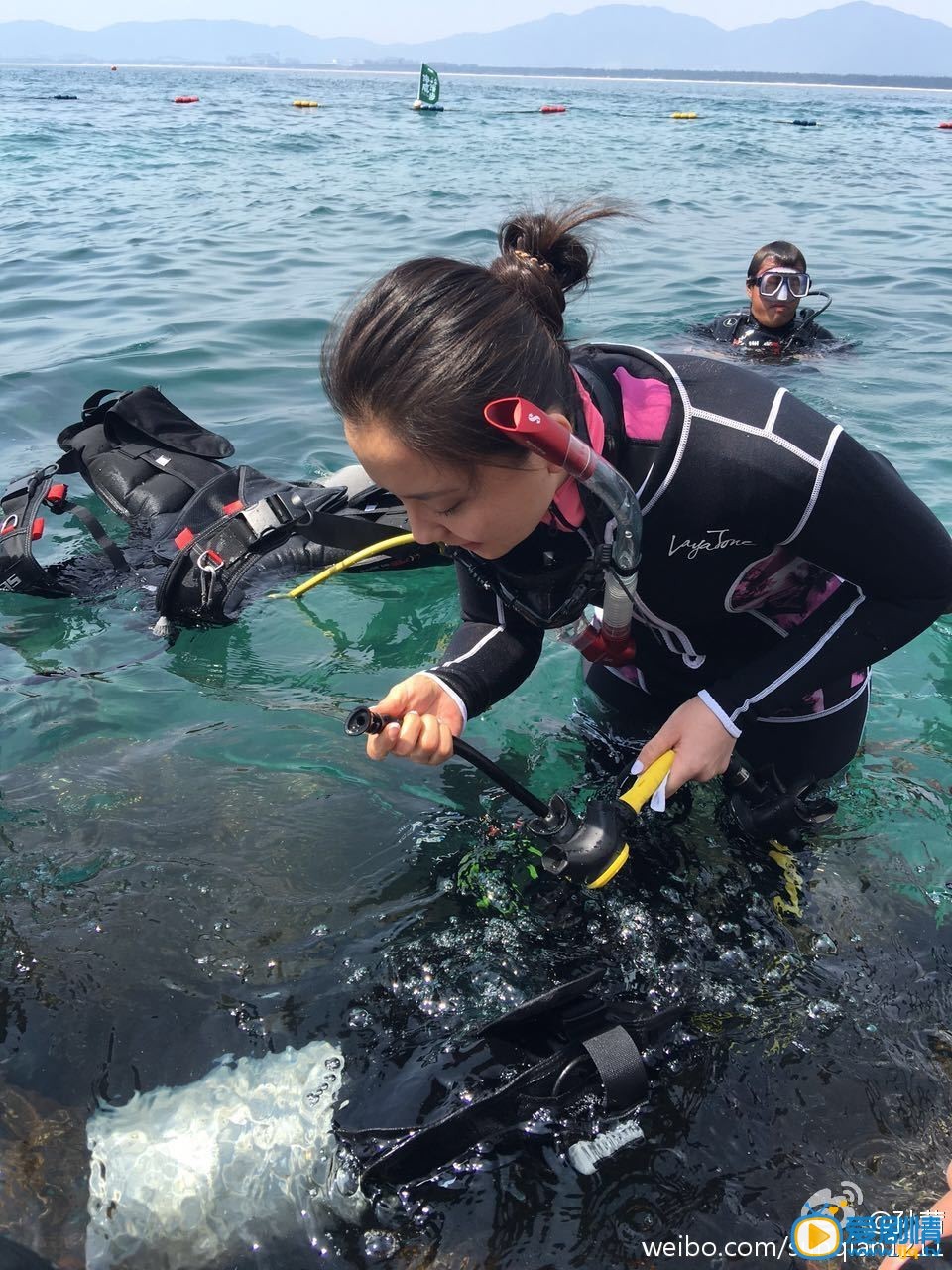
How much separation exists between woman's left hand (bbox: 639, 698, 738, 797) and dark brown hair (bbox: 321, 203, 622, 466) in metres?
0.72

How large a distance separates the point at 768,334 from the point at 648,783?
21.1ft

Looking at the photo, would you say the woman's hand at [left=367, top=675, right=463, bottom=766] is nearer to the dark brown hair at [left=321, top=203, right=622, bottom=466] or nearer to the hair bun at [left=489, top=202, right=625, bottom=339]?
the dark brown hair at [left=321, top=203, right=622, bottom=466]

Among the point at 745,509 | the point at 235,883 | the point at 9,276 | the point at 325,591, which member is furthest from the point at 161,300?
the point at 745,509

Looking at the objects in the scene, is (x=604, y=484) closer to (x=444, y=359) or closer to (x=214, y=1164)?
(x=444, y=359)

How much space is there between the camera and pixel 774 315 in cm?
748

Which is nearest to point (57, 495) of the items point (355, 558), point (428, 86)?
point (355, 558)

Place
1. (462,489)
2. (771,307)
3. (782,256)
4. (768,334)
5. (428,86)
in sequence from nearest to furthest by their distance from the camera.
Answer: (462,489) → (782,256) → (771,307) → (768,334) → (428,86)

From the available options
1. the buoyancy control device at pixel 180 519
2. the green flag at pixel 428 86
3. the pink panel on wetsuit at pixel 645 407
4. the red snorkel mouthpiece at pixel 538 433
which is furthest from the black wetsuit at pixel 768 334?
the green flag at pixel 428 86

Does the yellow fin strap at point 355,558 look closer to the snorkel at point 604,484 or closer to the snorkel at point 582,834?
the snorkel at point 604,484

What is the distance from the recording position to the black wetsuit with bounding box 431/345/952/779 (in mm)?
1806

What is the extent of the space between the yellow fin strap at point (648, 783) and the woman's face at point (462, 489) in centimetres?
58

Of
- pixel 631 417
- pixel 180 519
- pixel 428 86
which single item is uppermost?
pixel 428 86

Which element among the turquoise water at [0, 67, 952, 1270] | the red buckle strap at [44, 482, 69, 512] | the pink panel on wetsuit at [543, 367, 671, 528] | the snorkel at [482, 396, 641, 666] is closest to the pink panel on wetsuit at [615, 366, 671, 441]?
the pink panel on wetsuit at [543, 367, 671, 528]

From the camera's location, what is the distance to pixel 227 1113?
1.94 metres
